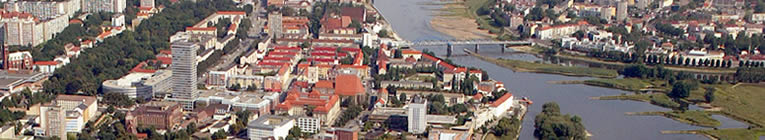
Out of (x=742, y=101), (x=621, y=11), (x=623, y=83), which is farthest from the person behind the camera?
(x=621, y=11)

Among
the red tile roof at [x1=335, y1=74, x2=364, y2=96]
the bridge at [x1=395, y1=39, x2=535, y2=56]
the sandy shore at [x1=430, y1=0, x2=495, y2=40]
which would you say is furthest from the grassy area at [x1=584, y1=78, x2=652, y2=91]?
the sandy shore at [x1=430, y1=0, x2=495, y2=40]

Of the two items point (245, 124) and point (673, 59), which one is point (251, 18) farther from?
point (245, 124)

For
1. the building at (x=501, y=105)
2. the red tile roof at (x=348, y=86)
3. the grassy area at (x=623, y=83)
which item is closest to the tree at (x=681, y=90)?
the grassy area at (x=623, y=83)

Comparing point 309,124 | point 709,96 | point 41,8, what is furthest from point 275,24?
point 709,96

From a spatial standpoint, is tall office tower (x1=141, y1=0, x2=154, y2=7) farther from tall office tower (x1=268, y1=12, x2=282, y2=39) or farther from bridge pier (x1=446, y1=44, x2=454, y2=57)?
bridge pier (x1=446, y1=44, x2=454, y2=57)

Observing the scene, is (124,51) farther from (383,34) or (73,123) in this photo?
(73,123)

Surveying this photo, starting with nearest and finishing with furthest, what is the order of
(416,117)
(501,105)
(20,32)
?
(416,117), (501,105), (20,32)
